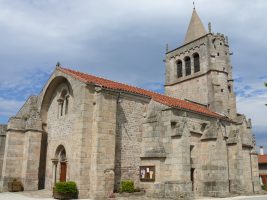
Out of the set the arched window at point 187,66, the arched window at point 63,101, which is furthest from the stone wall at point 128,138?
the arched window at point 187,66

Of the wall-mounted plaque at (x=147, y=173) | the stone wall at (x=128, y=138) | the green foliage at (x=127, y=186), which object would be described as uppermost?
the stone wall at (x=128, y=138)

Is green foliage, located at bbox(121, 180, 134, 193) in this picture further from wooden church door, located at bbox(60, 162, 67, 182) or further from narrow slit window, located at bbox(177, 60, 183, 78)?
narrow slit window, located at bbox(177, 60, 183, 78)

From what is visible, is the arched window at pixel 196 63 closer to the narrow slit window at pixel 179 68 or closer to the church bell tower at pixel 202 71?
the church bell tower at pixel 202 71

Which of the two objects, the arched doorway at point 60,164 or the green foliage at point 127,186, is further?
the arched doorway at point 60,164

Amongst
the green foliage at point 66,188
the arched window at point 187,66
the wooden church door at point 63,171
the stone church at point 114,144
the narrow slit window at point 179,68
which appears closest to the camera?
the green foliage at point 66,188

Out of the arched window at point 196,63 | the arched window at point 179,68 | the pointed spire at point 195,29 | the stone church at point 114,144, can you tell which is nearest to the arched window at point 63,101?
the stone church at point 114,144

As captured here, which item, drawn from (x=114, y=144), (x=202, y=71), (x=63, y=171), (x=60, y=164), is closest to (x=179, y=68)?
(x=202, y=71)

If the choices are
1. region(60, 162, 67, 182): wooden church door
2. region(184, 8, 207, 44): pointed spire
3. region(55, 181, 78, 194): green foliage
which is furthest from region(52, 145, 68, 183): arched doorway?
region(184, 8, 207, 44): pointed spire

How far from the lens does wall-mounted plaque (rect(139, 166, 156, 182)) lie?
60.2ft

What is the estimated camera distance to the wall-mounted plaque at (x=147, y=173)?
18.3 m

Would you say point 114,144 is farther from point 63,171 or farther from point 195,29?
point 195,29

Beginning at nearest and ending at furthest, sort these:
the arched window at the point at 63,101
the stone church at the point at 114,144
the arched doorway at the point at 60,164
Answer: the stone church at the point at 114,144, the arched doorway at the point at 60,164, the arched window at the point at 63,101

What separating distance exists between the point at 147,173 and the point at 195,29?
20.7 meters

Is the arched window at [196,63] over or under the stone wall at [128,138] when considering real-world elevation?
over
